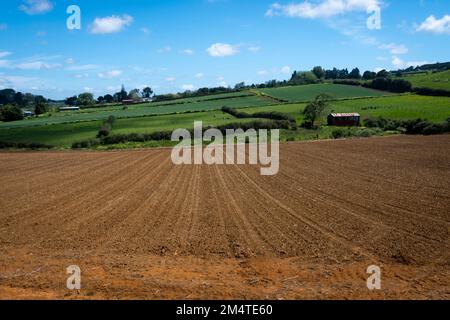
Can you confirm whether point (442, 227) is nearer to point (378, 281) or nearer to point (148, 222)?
point (378, 281)

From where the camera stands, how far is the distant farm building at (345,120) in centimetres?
6538

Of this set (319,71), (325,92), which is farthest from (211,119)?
(319,71)

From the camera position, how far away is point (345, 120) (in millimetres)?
65688

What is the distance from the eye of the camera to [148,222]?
15195 mm

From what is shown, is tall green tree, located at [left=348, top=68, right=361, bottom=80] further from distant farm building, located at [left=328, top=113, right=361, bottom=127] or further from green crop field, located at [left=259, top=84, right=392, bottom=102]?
distant farm building, located at [left=328, top=113, right=361, bottom=127]

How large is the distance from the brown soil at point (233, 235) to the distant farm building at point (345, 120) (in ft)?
135

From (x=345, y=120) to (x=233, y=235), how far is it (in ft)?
186

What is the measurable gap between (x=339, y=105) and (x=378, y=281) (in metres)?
77.3

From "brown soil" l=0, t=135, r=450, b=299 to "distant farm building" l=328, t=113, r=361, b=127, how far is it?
135ft

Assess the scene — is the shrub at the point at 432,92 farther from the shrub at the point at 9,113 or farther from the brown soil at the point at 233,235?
the shrub at the point at 9,113

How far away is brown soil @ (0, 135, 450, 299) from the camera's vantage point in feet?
31.5

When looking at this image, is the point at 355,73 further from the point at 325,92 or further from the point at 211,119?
the point at 211,119

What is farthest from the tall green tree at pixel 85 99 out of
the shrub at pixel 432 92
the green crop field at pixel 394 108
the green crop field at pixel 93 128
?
the shrub at pixel 432 92

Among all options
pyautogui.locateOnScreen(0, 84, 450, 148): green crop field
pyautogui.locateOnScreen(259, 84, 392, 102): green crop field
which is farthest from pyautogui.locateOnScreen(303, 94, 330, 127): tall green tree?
pyautogui.locateOnScreen(259, 84, 392, 102): green crop field
